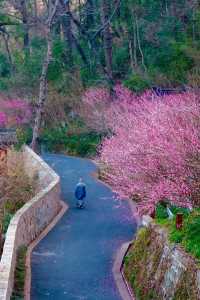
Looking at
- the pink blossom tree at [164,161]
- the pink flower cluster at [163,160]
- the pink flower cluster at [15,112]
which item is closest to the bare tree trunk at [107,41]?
the pink flower cluster at [15,112]

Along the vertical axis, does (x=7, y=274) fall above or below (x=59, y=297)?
above

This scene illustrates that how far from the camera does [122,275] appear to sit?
685 inches

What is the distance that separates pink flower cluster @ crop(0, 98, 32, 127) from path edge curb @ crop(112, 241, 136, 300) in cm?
2701

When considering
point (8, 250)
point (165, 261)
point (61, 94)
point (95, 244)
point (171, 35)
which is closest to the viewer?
point (165, 261)

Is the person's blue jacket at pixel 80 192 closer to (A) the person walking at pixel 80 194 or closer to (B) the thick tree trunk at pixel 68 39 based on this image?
(A) the person walking at pixel 80 194

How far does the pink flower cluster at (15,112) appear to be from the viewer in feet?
152

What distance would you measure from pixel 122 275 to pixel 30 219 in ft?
15.0

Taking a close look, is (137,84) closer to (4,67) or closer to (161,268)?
(4,67)

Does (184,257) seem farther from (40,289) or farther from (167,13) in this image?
(167,13)

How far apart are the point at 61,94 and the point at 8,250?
105 ft

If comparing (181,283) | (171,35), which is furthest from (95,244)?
(171,35)

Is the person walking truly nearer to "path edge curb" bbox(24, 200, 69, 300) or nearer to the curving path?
the curving path

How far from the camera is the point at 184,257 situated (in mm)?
13422

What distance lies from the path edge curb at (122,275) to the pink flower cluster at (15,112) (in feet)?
88.6
